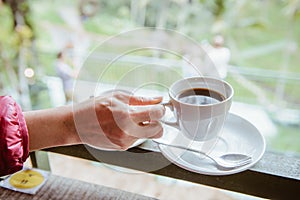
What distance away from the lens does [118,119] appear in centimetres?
50

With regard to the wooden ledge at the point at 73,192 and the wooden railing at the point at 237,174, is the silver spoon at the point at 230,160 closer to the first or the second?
the wooden railing at the point at 237,174

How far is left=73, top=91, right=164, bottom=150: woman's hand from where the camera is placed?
1.62 feet

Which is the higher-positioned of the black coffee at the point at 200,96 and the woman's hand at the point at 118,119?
the black coffee at the point at 200,96

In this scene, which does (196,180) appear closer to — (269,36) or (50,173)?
(50,173)

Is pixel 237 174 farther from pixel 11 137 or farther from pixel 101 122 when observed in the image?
pixel 11 137

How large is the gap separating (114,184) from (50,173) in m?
0.12

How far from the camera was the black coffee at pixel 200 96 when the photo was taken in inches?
19.8

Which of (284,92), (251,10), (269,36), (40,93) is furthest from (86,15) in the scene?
(284,92)

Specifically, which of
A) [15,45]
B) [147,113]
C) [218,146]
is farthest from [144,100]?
[15,45]

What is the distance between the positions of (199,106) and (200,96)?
51mm

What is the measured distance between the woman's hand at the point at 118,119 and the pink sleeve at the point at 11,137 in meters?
0.08

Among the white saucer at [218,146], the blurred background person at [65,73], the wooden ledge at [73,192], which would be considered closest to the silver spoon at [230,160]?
the white saucer at [218,146]

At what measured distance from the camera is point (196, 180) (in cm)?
52

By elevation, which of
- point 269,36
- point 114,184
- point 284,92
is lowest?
point 284,92
